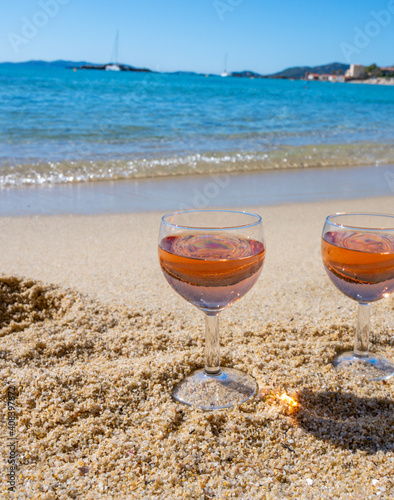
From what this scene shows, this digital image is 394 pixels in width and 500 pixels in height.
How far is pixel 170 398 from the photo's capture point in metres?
1.49

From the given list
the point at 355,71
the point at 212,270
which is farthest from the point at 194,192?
the point at 355,71

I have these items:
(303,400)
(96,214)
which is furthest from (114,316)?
(96,214)

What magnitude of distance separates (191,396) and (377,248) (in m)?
0.74

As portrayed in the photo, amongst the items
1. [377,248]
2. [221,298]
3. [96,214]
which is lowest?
[96,214]

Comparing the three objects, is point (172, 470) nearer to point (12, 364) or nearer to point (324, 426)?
point (324, 426)

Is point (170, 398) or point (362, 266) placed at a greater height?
point (362, 266)

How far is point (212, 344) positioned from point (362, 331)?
21.9 inches

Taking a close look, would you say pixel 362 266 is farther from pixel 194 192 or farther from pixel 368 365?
pixel 194 192

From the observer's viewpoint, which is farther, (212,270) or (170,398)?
(170,398)

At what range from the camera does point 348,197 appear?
5844mm

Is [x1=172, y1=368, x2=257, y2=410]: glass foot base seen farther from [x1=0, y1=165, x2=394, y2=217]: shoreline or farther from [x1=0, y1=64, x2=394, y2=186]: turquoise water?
[x1=0, y1=64, x2=394, y2=186]: turquoise water

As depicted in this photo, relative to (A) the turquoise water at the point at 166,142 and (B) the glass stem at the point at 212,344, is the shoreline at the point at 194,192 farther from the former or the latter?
(B) the glass stem at the point at 212,344

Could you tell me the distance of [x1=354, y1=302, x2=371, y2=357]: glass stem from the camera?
163 cm

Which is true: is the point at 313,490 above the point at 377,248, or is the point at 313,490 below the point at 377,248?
below
